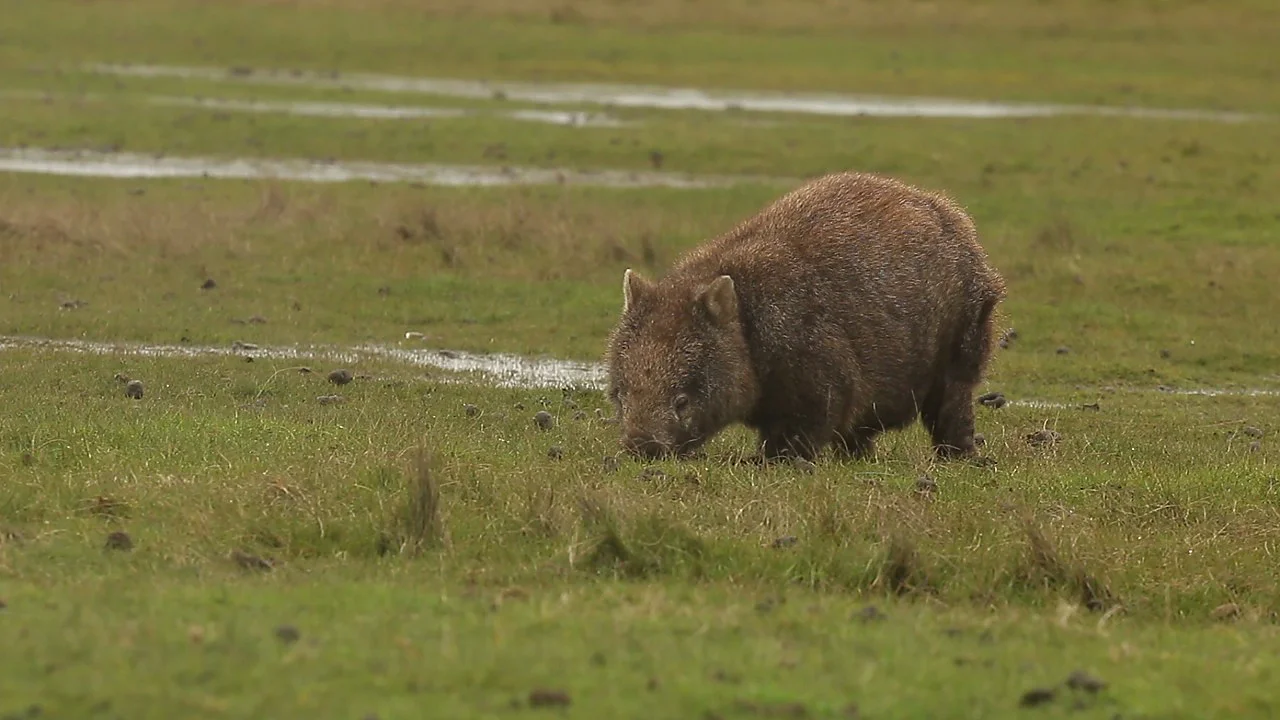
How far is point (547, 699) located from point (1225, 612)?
150 inches

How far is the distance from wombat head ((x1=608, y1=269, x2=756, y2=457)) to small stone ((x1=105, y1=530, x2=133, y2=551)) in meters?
3.24

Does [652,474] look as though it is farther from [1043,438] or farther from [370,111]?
[370,111]

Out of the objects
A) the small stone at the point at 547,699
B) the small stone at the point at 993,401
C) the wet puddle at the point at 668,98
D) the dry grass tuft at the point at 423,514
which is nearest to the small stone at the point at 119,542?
the dry grass tuft at the point at 423,514

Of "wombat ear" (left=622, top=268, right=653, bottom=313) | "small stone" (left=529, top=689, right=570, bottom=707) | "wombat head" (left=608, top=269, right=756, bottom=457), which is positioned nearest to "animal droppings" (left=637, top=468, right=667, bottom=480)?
"wombat head" (left=608, top=269, right=756, bottom=457)

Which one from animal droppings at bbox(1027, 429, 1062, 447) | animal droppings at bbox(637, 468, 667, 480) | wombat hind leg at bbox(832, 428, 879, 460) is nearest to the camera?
animal droppings at bbox(637, 468, 667, 480)

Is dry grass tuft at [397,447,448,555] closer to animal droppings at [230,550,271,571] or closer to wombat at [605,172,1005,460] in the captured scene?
animal droppings at [230,550,271,571]

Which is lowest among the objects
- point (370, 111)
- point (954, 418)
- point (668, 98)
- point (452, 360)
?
point (452, 360)

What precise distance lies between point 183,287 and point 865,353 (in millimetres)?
8502

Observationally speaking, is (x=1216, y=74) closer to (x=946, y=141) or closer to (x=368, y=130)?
(x=946, y=141)

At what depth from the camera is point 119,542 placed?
8.60 m

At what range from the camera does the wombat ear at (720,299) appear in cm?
1127

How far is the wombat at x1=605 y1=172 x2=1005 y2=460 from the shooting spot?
1120 cm

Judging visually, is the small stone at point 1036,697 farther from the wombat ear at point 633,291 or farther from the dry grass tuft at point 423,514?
the wombat ear at point 633,291

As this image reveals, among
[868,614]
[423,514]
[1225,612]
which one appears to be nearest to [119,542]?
[423,514]
